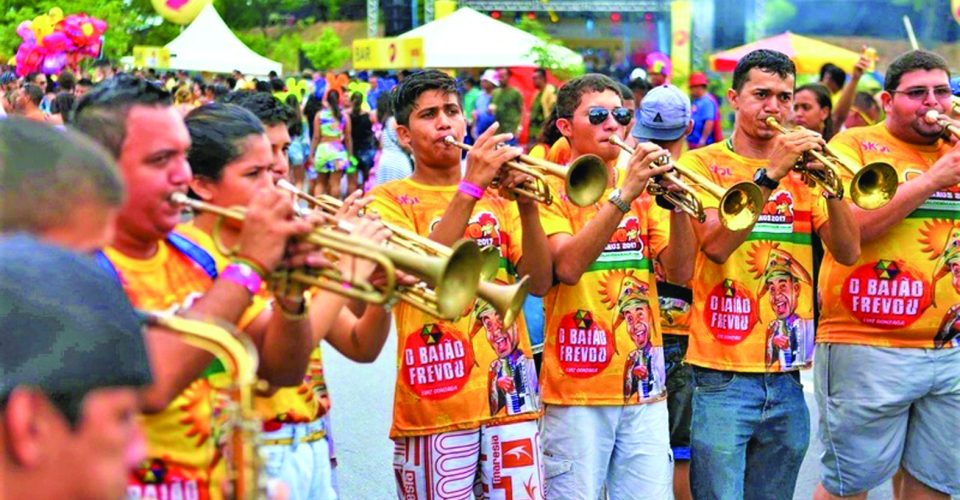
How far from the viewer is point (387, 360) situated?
9.92 m

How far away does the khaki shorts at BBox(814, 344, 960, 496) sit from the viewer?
17.8 ft

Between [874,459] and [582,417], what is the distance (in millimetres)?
1422

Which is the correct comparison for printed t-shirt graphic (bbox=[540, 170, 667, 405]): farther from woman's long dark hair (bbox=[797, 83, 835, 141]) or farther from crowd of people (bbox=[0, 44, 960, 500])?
woman's long dark hair (bbox=[797, 83, 835, 141])

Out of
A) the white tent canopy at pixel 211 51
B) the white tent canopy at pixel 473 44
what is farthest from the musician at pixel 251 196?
the white tent canopy at pixel 211 51

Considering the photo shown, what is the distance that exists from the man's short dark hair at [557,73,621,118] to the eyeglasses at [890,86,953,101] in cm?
124

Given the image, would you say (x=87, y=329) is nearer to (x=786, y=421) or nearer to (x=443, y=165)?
(x=443, y=165)

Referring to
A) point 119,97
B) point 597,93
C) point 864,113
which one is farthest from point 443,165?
point 864,113

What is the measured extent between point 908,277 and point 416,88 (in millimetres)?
2134

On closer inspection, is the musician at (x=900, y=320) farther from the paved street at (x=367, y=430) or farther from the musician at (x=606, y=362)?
the paved street at (x=367, y=430)

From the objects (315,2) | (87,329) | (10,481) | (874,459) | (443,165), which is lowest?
(874,459)

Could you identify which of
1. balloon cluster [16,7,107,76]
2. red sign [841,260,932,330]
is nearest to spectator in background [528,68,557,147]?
balloon cluster [16,7,107,76]

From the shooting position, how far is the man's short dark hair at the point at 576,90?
202 inches

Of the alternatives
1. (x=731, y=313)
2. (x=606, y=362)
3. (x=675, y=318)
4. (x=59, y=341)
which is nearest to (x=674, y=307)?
(x=675, y=318)

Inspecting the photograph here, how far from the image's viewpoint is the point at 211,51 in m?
26.2
